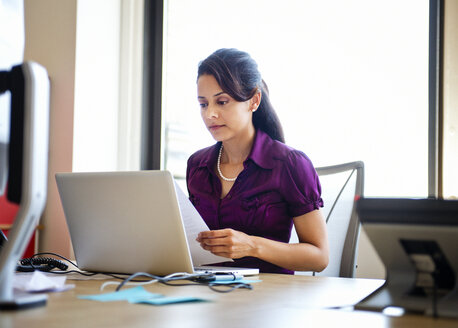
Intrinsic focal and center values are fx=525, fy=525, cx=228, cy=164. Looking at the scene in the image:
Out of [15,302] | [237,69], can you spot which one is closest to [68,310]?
[15,302]

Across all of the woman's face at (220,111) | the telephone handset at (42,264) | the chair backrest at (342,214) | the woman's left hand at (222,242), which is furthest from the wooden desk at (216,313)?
the woman's face at (220,111)

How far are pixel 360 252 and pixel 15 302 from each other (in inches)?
76.6

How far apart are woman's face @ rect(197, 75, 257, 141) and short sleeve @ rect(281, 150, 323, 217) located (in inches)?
8.8

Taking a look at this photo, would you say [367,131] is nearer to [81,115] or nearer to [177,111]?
[177,111]

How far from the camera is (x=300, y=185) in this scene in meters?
1.71

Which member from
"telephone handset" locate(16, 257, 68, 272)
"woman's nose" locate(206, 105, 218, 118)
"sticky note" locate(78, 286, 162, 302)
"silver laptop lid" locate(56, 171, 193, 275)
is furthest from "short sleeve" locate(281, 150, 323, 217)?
"sticky note" locate(78, 286, 162, 302)

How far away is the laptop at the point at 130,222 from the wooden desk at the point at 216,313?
0.49 feet

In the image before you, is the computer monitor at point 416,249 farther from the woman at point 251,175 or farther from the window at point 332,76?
the window at point 332,76

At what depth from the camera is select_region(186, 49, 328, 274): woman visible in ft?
5.45

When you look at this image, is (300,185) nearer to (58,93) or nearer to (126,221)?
(126,221)

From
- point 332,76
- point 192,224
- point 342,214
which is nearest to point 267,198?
point 342,214

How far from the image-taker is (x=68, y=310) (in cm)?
78

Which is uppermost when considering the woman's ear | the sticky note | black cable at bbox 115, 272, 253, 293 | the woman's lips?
the woman's ear

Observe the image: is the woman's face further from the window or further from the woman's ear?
the window
